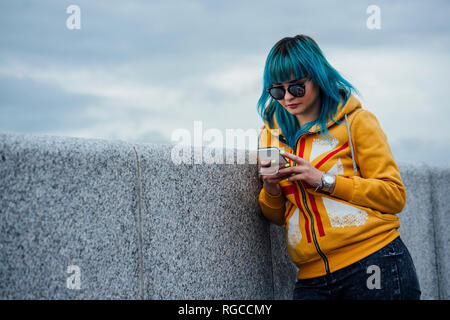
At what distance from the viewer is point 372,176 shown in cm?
272

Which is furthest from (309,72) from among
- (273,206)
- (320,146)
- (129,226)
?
(129,226)

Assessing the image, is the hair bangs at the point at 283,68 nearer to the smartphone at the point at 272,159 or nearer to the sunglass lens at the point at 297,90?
the sunglass lens at the point at 297,90

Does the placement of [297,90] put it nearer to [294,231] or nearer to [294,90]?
[294,90]

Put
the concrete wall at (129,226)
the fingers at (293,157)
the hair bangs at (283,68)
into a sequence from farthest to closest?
1. the hair bangs at (283,68)
2. the fingers at (293,157)
3. the concrete wall at (129,226)

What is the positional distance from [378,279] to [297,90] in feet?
3.82

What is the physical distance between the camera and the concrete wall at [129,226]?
207 centimetres

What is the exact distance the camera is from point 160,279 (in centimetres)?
258

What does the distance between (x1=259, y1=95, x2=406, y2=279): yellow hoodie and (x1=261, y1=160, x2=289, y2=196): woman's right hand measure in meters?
0.10

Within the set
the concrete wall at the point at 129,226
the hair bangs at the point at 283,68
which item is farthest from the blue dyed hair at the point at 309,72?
the concrete wall at the point at 129,226

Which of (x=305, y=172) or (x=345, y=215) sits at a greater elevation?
(x=305, y=172)

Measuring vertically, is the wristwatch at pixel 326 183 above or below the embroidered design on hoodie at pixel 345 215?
above

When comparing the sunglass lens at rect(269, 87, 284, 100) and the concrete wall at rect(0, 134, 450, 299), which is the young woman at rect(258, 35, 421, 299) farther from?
the concrete wall at rect(0, 134, 450, 299)

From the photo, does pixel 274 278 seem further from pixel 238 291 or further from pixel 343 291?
pixel 343 291

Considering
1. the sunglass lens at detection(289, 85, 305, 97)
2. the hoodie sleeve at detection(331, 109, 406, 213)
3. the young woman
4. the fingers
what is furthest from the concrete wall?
the hoodie sleeve at detection(331, 109, 406, 213)
